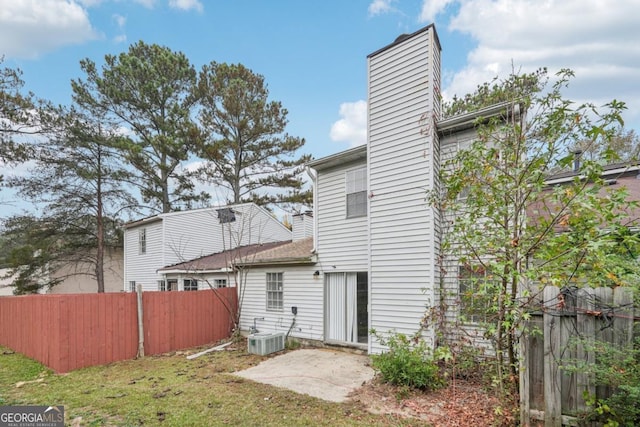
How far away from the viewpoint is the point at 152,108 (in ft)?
67.3

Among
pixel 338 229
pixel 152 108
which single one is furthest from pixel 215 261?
pixel 152 108

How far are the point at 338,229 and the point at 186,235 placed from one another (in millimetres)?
9942

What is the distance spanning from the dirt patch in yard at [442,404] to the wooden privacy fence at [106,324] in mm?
6061

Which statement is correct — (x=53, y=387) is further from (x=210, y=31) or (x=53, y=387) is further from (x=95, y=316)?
(x=210, y=31)

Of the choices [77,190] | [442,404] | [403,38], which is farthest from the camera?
[77,190]

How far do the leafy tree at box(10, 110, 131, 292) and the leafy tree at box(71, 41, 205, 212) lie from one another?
1182 millimetres

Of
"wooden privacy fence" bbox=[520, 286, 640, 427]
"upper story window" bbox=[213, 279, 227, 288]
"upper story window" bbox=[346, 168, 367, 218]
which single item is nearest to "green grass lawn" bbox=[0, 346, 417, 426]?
"wooden privacy fence" bbox=[520, 286, 640, 427]

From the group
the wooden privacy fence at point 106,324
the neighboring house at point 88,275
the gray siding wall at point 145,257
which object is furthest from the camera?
the neighboring house at point 88,275

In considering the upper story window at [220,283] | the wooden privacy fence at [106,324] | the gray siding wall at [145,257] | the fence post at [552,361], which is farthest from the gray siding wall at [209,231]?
the fence post at [552,361]

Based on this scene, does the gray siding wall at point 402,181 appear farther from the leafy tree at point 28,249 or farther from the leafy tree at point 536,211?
the leafy tree at point 28,249

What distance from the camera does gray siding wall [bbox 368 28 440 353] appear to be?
7.00 m

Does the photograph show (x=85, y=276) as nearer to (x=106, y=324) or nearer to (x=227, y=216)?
(x=227, y=216)

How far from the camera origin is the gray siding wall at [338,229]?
8.53 m

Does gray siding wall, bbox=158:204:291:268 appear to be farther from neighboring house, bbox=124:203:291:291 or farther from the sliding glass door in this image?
the sliding glass door
